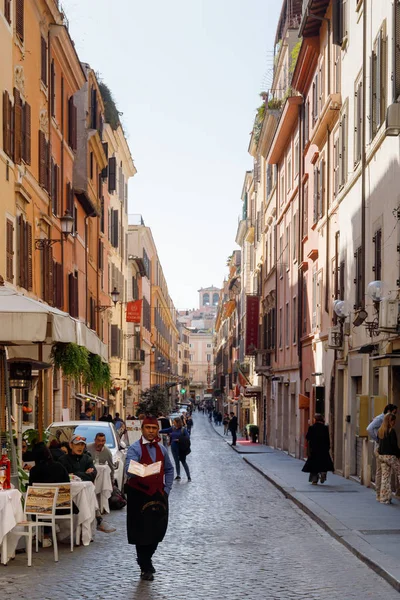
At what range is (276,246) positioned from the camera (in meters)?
47.4

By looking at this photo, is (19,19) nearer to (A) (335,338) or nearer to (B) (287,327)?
(A) (335,338)

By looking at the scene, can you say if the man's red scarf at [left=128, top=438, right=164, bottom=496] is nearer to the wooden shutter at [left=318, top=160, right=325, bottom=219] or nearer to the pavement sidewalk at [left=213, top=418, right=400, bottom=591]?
the pavement sidewalk at [left=213, top=418, right=400, bottom=591]

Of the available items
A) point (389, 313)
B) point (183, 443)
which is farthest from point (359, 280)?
point (183, 443)

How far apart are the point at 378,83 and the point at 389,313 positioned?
5410mm

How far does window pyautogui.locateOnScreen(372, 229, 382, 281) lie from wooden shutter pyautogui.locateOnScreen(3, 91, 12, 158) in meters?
7.99

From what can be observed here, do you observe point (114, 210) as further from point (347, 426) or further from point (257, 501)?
point (257, 501)

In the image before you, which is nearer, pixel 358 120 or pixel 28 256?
pixel 358 120

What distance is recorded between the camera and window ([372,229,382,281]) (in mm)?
21047

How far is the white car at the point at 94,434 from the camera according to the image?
20.4 metres

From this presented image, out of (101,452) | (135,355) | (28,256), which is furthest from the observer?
(135,355)

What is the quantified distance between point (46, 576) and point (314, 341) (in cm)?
2177

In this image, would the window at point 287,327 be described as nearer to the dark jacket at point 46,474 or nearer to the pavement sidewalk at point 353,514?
the pavement sidewalk at point 353,514

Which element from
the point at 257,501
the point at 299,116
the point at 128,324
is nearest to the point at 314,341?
the point at 299,116

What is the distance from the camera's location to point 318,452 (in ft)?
79.4
